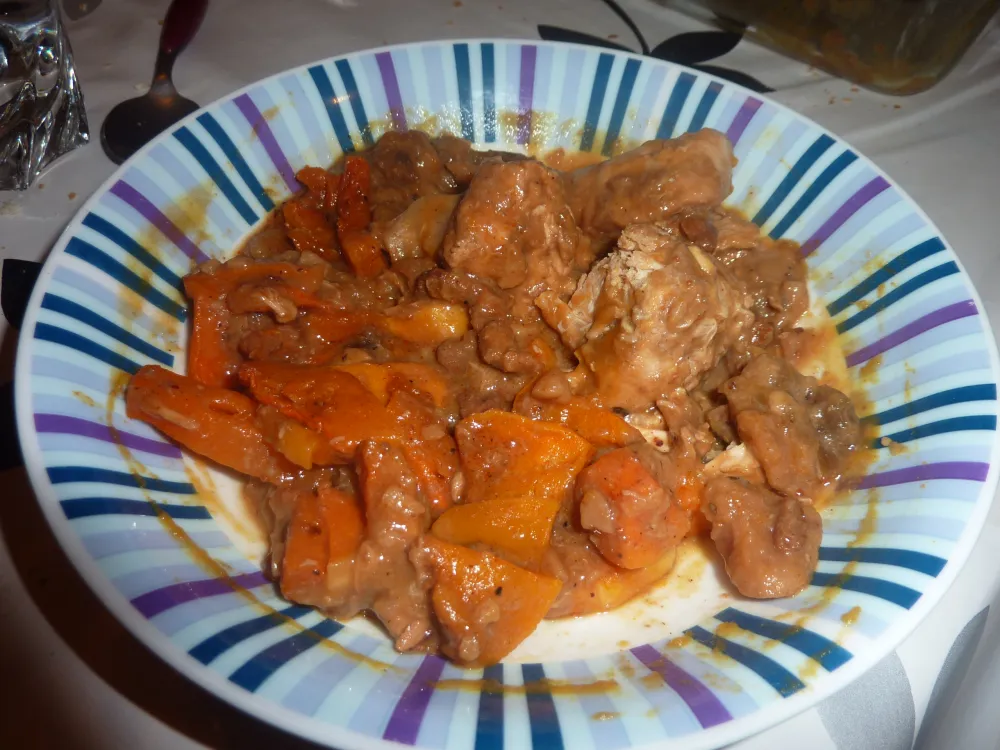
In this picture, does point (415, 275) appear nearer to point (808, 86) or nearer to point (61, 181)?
point (61, 181)

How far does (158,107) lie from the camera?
3369 millimetres

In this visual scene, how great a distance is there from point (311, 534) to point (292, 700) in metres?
0.45

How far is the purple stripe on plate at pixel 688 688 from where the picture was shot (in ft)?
4.97

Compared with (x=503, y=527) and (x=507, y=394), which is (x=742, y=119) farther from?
(x=503, y=527)

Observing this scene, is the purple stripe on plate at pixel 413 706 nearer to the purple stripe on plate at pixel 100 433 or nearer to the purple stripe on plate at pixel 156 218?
the purple stripe on plate at pixel 100 433

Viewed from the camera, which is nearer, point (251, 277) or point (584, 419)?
point (584, 419)

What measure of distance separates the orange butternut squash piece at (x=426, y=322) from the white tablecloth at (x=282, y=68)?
1.13 meters

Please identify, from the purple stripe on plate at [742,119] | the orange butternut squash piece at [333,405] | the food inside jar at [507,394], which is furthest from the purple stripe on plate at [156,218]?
the purple stripe on plate at [742,119]

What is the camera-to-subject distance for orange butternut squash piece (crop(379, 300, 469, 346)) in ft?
7.70

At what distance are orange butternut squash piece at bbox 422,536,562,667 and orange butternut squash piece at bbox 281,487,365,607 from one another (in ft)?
0.67

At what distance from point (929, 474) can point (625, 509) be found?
82 centimetres

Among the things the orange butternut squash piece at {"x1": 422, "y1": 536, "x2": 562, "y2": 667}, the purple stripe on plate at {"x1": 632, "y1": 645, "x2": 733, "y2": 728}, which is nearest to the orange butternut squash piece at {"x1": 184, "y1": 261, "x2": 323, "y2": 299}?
the orange butternut squash piece at {"x1": 422, "y1": 536, "x2": 562, "y2": 667}

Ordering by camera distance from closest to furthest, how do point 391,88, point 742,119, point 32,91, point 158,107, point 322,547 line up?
1. point 322,547
2. point 742,119
3. point 391,88
4. point 32,91
5. point 158,107

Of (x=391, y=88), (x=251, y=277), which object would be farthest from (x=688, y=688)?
(x=391, y=88)
